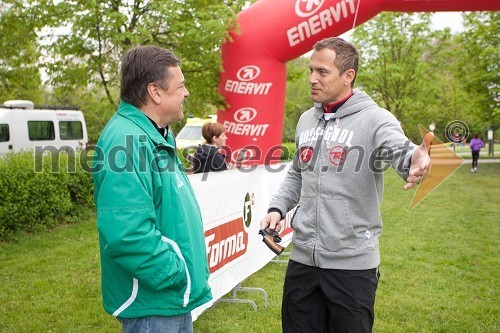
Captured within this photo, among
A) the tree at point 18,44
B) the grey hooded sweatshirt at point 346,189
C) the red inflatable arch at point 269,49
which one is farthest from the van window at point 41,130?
the grey hooded sweatshirt at point 346,189

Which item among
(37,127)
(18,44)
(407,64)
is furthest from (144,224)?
(407,64)

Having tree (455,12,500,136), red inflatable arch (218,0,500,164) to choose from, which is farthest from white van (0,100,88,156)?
A: tree (455,12,500,136)

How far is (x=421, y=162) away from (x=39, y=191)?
7907 mm

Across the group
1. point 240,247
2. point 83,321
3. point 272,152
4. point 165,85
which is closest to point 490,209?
point 272,152

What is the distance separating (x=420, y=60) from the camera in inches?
1259

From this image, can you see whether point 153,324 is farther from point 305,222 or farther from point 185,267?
point 305,222

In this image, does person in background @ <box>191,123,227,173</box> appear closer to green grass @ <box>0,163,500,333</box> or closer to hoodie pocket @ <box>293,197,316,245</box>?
green grass @ <box>0,163,500,333</box>

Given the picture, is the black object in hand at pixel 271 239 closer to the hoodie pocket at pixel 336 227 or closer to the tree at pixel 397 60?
the hoodie pocket at pixel 336 227

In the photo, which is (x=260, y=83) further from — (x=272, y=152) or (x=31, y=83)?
(x=31, y=83)

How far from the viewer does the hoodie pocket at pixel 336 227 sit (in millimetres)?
2795

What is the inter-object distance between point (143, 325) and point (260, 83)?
5957 mm

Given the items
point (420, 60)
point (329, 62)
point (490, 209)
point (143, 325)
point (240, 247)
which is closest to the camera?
point (143, 325)

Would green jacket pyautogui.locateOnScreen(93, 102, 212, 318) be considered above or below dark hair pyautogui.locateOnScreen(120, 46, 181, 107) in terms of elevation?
below

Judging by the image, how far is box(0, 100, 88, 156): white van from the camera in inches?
711
